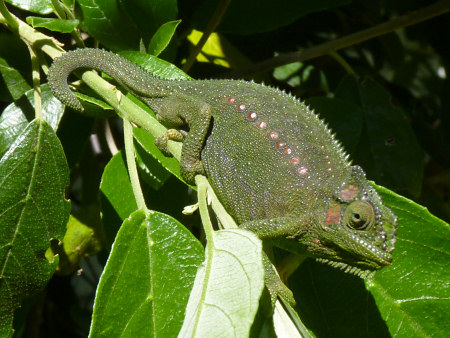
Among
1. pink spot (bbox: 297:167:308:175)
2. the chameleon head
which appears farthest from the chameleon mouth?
pink spot (bbox: 297:167:308:175)

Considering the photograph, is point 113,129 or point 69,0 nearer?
point 69,0

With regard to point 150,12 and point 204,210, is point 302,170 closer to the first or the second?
point 204,210

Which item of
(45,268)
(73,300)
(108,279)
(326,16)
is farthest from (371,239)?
(73,300)

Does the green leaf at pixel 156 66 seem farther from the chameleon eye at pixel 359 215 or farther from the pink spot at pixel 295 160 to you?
the chameleon eye at pixel 359 215

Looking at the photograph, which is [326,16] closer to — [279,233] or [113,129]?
[113,129]

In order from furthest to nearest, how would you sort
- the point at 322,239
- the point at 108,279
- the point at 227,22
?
the point at 227,22, the point at 322,239, the point at 108,279

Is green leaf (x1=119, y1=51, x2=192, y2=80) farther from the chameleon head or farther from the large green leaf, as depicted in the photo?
the large green leaf
